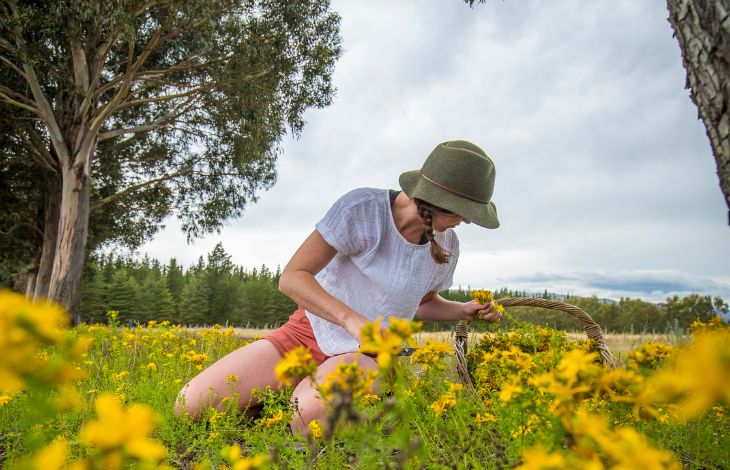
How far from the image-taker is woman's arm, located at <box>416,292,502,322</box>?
9.45 feet

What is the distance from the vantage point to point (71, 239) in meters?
10.5

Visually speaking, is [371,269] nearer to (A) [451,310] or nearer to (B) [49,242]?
(A) [451,310]

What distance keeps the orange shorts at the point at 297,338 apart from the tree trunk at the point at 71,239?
339 inches

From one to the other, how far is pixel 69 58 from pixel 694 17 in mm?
11946

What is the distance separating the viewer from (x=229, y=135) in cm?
1288

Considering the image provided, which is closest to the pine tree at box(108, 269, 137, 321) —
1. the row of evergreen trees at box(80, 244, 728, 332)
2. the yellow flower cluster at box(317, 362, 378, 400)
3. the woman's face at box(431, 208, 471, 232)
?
the row of evergreen trees at box(80, 244, 728, 332)

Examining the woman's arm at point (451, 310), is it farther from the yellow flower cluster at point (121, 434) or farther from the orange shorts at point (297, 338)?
the yellow flower cluster at point (121, 434)

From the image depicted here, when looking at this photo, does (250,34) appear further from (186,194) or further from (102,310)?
(102,310)

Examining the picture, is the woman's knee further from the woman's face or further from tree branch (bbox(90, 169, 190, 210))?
tree branch (bbox(90, 169, 190, 210))

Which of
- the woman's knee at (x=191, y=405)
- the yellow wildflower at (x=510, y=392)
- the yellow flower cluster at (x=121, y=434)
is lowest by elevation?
the woman's knee at (x=191, y=405)

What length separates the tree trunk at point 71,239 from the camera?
410 inches

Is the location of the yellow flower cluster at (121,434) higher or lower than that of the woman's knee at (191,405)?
higher

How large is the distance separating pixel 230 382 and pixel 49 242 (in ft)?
36.4

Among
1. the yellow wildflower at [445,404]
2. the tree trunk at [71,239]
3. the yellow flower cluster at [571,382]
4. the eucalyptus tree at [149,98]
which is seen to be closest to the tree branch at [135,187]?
the eucalyptus tree at [149,98]
